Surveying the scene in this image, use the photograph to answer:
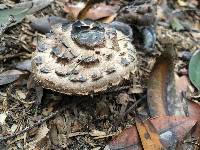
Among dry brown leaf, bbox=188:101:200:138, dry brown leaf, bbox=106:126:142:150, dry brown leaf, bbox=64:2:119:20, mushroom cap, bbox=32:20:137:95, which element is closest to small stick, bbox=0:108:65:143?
mushroom cap, bbox=32:20:137:95

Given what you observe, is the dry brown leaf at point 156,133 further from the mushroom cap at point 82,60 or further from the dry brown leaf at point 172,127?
the mushroom cap at point 82,60

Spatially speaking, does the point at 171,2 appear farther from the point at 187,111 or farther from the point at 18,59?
the point at 18,59

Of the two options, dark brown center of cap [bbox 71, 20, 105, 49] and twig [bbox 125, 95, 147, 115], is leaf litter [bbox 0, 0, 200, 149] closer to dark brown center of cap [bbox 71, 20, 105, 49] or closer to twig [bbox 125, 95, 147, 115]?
twig [bbox 125, 95, 147, 115]

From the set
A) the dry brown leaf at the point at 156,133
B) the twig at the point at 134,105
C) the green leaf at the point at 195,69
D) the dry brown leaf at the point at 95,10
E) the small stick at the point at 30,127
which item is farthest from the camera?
the dry brown leaf at the point at 95,10

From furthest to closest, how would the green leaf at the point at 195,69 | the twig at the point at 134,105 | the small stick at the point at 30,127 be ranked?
1. the green leaf at the point at 195,69
2. the twig at the point at 134,105
3. the small stick at the point at 30,127

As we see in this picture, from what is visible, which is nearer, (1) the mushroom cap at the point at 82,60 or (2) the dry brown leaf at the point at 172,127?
(1) the mushroom cap at the point at 82,60

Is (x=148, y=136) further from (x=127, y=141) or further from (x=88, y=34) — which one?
(x=88, y=34)

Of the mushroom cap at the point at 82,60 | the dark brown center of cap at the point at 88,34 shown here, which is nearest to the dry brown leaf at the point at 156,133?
the mushroom cap at the point at 82,60
